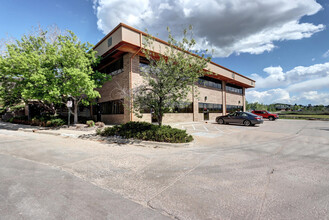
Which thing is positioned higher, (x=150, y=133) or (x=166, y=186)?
(x=150, y=133)

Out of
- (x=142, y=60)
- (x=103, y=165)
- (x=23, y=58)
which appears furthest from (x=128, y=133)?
(x=23, y=58)

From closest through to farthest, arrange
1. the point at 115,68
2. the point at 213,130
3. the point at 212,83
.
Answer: the point at 213,130 → the point at 115,68 → the point at 212,83

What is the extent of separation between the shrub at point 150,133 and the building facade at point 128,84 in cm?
120

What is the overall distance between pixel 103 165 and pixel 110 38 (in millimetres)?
13268

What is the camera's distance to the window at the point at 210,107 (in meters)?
22.3

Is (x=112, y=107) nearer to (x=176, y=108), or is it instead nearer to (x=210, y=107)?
(x=176, y=108)

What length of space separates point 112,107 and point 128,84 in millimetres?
4351

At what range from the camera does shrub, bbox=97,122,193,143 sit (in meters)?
7.52

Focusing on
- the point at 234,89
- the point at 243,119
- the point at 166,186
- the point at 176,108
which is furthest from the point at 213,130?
the point at 234,89

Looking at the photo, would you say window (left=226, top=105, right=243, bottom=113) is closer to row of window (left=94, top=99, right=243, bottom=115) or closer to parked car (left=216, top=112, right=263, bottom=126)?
row of window (left=94, top=99, right=243, bottom=115)

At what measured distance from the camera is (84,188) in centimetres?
329

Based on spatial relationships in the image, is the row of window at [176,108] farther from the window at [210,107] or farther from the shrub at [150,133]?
the shrub at [150,133]

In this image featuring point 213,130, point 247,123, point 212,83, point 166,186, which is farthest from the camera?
point 212,83

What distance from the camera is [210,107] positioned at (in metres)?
24.3
